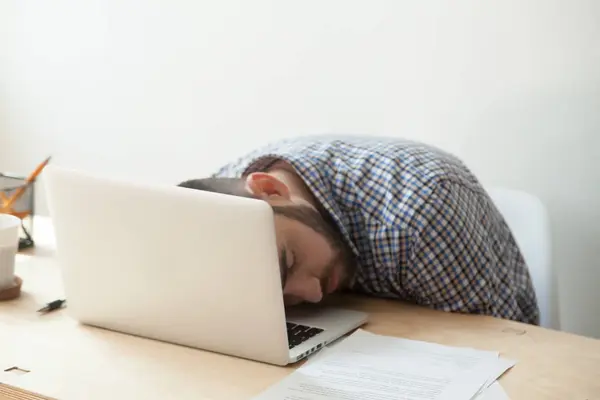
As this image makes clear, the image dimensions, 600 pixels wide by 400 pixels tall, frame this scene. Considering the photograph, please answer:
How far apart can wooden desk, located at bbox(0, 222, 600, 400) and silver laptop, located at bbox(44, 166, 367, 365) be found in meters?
0.03

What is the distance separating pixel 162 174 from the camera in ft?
7.87

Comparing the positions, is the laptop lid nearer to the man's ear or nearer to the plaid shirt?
the man's ear

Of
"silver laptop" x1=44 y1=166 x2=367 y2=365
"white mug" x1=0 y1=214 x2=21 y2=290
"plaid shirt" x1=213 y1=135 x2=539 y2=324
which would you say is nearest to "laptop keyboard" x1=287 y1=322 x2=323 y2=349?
"silver laptop" x1=44 y1=166 x2=367 y2=365

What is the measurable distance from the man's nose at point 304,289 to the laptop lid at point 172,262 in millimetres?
173

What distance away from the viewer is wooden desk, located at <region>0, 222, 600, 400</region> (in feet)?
3.19

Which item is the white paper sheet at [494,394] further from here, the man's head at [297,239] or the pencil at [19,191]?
the pencil at [19,191]

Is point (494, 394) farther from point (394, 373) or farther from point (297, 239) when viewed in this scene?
point (297, 239)

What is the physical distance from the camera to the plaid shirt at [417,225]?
1.30 metres

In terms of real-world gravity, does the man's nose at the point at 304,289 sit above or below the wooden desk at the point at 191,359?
above

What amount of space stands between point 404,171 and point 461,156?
55 cm

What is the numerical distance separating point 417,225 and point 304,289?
22 centimetres

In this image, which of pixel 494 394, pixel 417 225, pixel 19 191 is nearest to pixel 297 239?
pixel 417 225

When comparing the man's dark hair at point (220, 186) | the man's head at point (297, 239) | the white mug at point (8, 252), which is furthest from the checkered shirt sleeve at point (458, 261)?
the white mug at point (8, 252)

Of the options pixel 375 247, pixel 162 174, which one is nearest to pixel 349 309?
pixel 375 247
